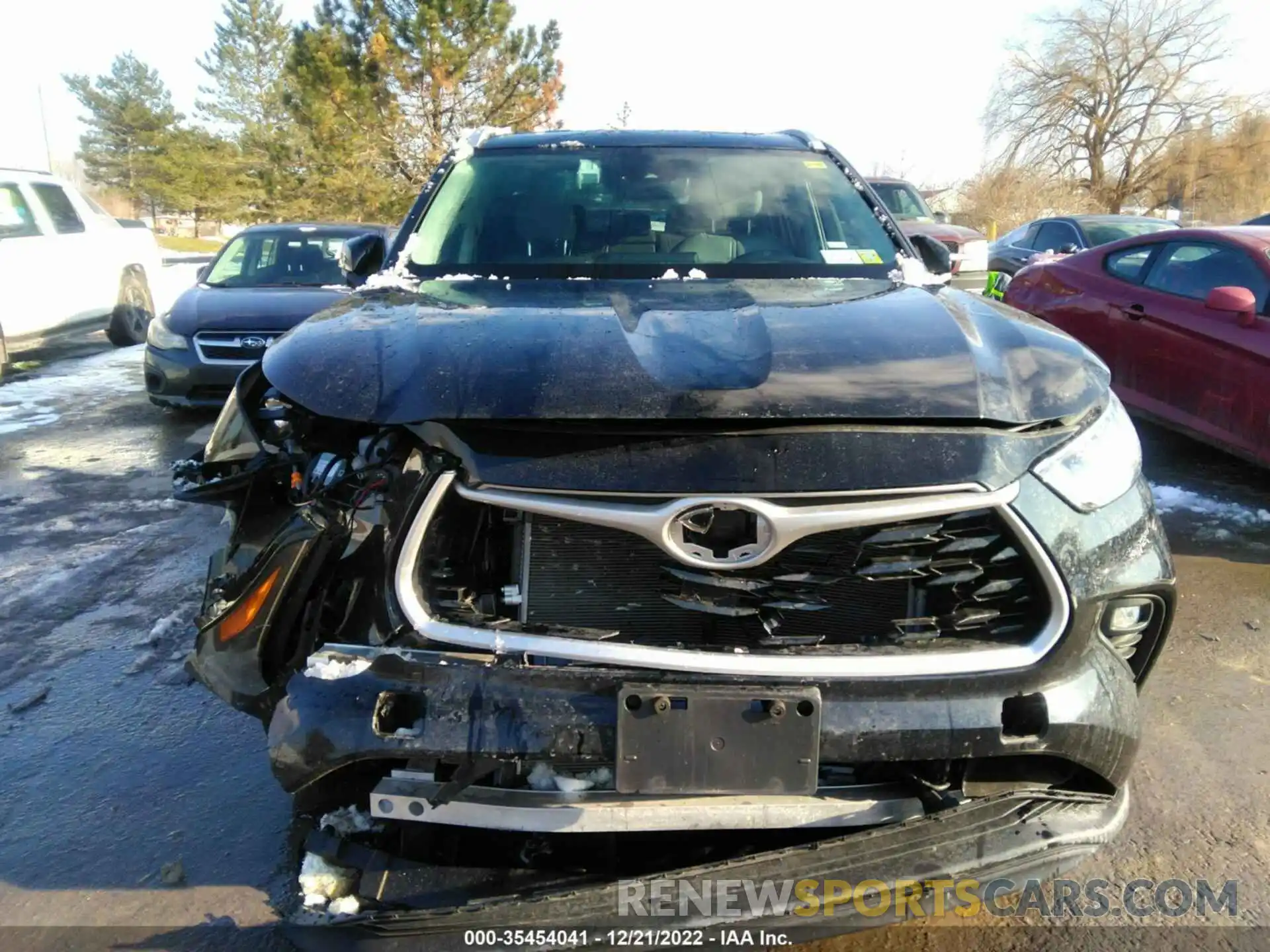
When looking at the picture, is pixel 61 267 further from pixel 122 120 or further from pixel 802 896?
pixel 122 120

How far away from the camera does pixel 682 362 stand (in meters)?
2.01

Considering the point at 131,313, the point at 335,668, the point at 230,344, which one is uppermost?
the point at 335,668

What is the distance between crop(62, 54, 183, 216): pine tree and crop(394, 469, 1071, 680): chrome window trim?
2142 inches

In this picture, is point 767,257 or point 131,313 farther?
point 131,313

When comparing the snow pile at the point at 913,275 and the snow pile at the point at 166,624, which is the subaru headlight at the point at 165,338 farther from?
the snow pile at the point at 913,275

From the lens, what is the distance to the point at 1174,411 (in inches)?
221

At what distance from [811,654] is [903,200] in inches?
487

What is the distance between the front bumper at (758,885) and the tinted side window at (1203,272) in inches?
176

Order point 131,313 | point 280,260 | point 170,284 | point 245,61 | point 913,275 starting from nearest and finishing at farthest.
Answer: point 913,275 → point 280,260 → point 131,313 → point 170,284 → point 245,61

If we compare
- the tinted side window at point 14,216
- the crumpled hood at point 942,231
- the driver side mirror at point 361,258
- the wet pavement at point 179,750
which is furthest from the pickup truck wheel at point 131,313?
the crumpled hood at point 942,231

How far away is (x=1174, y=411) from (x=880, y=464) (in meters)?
4.64

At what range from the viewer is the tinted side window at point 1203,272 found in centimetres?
536

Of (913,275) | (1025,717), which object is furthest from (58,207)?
(1025,717)

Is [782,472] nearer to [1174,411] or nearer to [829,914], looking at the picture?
[829,914]
